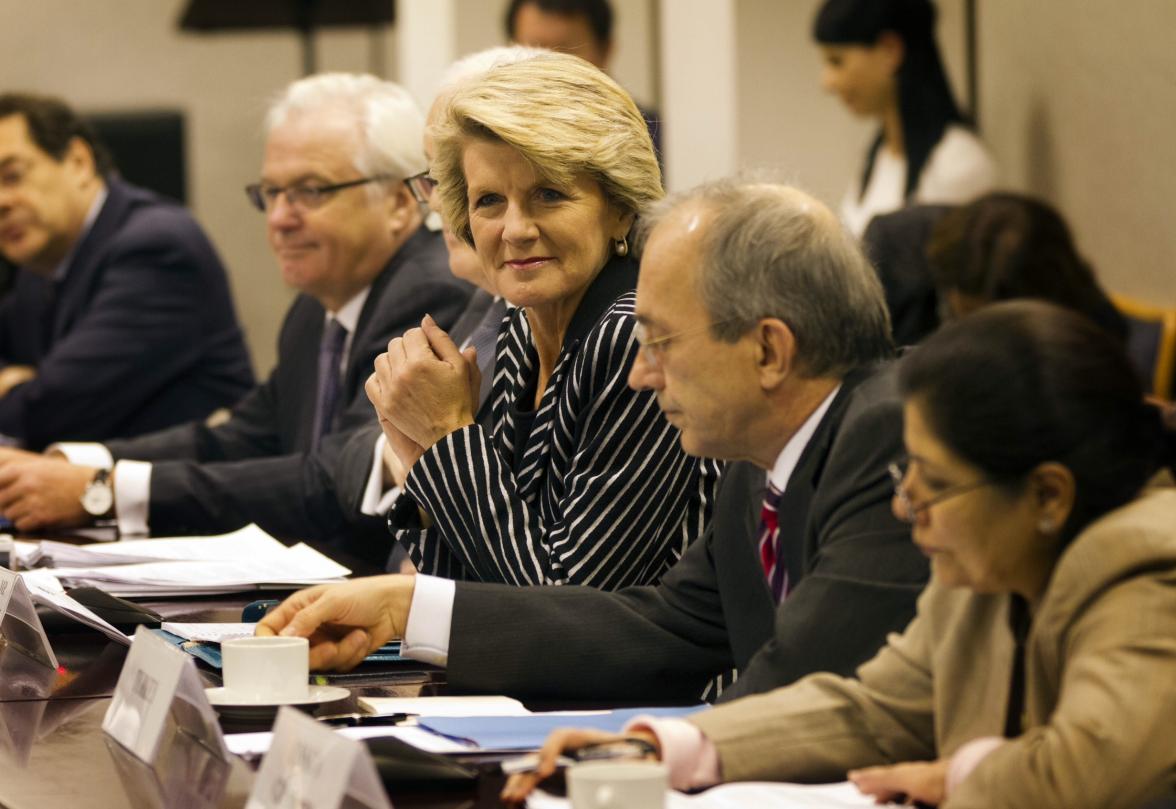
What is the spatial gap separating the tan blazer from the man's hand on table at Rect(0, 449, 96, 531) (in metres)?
1.99

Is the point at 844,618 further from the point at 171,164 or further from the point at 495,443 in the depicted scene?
the point at 171,164

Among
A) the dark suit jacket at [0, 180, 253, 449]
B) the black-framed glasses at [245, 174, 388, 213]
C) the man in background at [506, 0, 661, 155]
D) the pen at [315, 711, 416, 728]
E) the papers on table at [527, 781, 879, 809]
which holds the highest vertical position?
the man in background at [506, 0, 661, 155]

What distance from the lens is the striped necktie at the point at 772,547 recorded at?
1.68m

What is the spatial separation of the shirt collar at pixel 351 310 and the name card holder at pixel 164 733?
1826 mm

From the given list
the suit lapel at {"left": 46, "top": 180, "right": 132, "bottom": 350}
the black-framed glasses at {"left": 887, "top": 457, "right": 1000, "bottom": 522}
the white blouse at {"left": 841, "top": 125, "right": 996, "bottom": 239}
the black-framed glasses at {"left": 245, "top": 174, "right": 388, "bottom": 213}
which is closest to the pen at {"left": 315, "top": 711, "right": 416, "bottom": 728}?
the black-framed glasses at {"left": 887, "top": 457, "right": 1000, "bottom": 522}

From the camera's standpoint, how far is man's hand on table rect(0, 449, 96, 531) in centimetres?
306

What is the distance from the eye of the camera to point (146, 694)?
4.83 feet

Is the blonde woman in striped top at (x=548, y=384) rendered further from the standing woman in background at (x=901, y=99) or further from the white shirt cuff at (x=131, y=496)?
the standing woman in background at (x=901, y=99)

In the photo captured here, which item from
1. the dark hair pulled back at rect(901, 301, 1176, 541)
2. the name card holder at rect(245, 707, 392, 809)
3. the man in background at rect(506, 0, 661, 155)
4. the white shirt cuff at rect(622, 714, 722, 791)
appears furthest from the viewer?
the man in background at rect(506, 0, 661, 155)

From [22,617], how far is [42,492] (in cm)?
123

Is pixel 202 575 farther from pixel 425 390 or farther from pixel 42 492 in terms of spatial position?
pixel 42 492

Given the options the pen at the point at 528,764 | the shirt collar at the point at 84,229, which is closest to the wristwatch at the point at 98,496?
the shirt collar at the point at 84,229

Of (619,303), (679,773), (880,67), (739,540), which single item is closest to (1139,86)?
(880,67)

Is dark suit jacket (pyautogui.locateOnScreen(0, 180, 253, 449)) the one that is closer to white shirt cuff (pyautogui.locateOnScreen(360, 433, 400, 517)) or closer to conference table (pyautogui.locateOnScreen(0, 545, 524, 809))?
white shirt cuff (pyautogui.locateOnScreen(360, 433, 400, 517))
